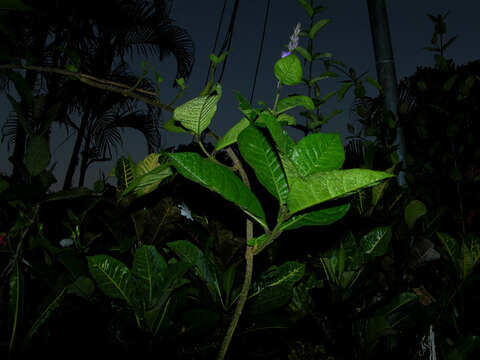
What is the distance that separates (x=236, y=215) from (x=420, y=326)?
1.61 feet

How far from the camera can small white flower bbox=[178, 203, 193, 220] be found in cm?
78

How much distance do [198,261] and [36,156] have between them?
16.8 inches

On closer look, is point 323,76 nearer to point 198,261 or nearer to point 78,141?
point 198,261

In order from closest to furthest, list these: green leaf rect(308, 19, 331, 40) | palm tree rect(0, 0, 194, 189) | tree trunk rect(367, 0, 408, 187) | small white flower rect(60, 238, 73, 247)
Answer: small white flower rect(60, 238, 73, 247), green leaf rect(308, 19, 331, 40), tree trunk rect(367, 0, 408, 187), palm tree rect(0, 0, 194, 189)

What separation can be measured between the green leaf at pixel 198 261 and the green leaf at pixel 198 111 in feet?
0.78

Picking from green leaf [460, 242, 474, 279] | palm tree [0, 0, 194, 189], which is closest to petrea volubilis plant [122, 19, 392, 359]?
green leaf [460, 242, 474, 279]

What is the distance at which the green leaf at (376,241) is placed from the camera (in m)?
0.81

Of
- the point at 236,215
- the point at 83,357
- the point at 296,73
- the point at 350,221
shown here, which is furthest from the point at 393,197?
the point at 83,357

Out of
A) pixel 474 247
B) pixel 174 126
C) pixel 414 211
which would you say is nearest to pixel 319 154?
pixel 174 126

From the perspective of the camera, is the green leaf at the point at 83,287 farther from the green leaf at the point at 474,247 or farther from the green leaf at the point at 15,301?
the green leaf at the point at 474,247

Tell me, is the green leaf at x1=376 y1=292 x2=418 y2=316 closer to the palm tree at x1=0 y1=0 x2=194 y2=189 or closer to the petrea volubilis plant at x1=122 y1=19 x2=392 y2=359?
the petrea volubilis plant at x1=122 y1=19 x2=392 y2=359

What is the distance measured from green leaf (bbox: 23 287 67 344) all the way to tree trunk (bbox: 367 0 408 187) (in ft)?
4.83

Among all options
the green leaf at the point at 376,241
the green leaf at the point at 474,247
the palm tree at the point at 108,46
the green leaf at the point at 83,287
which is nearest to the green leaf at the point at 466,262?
the green leaf at the point at 474,247

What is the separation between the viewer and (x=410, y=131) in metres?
2.83
